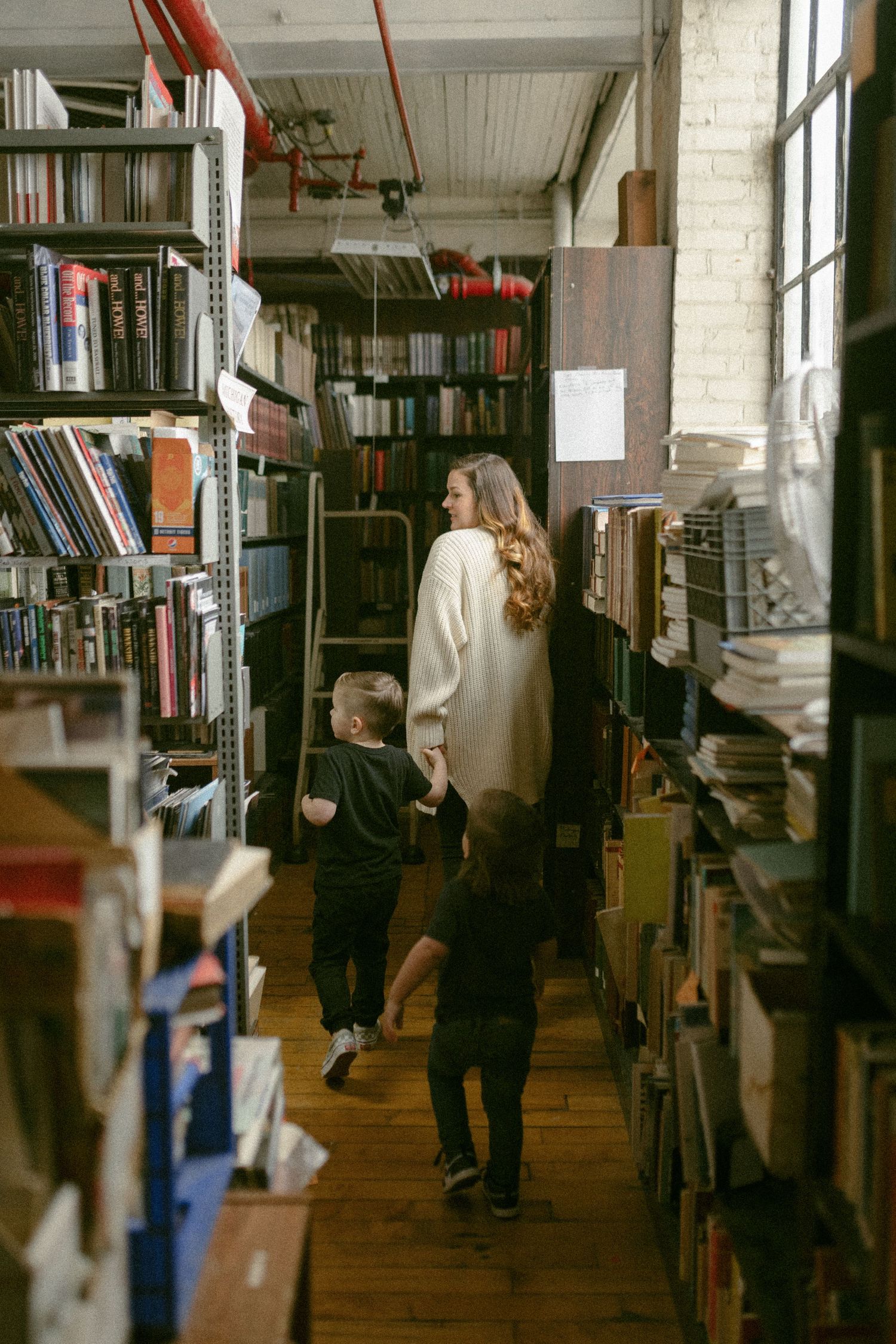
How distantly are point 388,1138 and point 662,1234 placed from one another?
26.6 inches

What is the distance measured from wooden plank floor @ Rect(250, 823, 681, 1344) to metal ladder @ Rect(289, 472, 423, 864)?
5.17 feet

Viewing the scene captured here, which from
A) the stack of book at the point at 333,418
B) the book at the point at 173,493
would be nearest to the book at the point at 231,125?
the book at the point at 173,493

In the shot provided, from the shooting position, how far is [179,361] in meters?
2.20

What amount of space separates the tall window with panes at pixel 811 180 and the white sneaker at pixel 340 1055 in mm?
2071

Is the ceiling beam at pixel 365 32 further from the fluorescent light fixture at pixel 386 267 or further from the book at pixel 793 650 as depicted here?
the book at pixel 793 650

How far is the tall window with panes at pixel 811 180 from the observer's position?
96.1 inches

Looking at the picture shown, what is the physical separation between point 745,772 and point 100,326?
1.67m

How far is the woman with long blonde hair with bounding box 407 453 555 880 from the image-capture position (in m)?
2.79

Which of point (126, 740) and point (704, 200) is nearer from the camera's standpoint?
point (126, 740)

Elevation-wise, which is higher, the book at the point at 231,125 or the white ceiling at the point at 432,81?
the white ceiling at the point at 432,81

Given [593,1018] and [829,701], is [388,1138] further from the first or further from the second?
[829,701]

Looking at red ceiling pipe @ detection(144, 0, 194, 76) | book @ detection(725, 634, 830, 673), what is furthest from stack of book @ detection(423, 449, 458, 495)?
book @ detection(725, 634, 830, 673)

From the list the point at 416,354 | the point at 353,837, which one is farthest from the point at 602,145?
the point at 353,837

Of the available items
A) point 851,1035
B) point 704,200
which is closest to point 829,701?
point 851,1035
